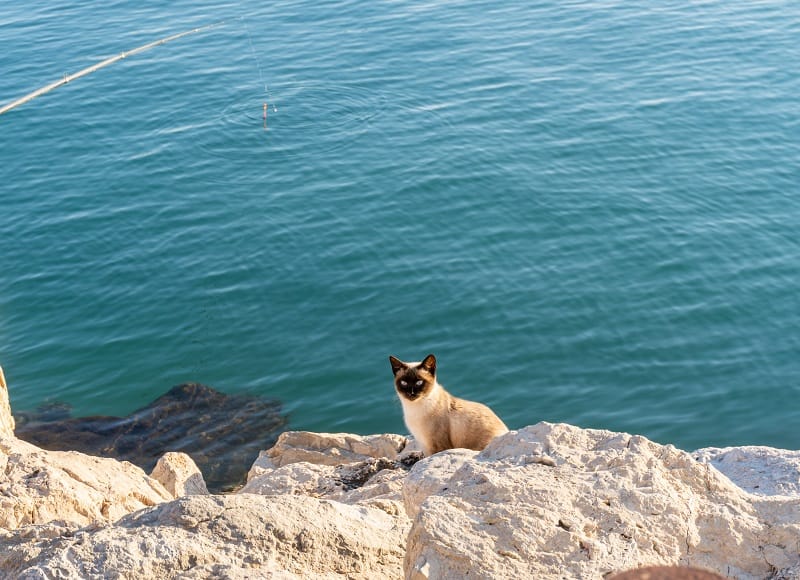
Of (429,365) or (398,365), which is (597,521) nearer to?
(429,365)

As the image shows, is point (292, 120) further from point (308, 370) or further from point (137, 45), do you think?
point (308, 370)

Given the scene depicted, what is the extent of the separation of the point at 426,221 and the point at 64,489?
14.2m

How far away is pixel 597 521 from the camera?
551cm

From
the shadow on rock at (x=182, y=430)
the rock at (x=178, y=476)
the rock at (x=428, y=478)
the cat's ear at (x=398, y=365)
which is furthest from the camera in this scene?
the shadow on rock at (x=182, y=430)

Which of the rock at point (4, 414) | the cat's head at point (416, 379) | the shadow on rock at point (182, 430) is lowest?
the shadow on rock at point (182, 430)

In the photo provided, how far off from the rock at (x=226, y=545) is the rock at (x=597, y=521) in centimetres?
60

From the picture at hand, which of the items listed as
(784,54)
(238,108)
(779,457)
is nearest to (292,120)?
(238,108)

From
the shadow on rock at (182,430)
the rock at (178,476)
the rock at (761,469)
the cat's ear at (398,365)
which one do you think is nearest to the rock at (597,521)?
the rock at (761,469)

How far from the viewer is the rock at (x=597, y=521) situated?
5160mm

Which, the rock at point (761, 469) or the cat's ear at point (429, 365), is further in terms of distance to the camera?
the cat's ear at point (429, 365)

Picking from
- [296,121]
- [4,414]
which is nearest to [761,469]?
[4,414]

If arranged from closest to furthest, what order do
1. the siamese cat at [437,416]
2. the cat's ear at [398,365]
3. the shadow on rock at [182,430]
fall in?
the siamese cat at [437,416], the cat's ear at [398,365], the shadow on rock at [182,430]

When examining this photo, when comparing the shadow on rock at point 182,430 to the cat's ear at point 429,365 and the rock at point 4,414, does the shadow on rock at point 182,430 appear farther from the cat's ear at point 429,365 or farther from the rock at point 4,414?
the cat's ear at point 429,365

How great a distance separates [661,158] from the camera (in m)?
23.2
